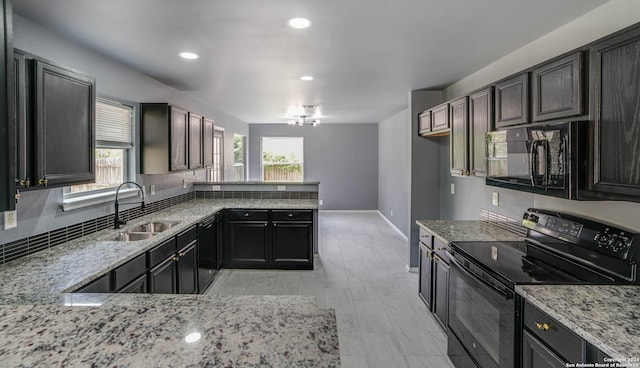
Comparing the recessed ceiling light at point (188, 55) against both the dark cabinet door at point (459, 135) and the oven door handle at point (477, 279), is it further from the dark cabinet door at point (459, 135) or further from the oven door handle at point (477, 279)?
the oven door handle at point (477, 279)

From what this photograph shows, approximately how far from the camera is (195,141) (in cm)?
458

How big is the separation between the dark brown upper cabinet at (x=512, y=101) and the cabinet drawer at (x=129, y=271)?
2811 millimetres

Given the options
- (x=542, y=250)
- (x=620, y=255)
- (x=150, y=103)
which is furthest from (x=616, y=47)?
(x=150, y=103)

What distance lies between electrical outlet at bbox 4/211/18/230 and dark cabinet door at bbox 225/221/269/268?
8.50 ft

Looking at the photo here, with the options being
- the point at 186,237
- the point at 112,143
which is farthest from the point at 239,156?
Answer: the point at 186,237

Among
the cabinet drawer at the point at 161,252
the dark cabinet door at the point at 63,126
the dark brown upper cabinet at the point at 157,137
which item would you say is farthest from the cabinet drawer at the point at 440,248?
the dark brown upper cabinet at the point at 157,137

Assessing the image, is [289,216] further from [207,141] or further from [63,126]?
[63,126]

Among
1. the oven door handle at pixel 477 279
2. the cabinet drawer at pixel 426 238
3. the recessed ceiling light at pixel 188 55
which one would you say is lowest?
the oven door handle at pixel 477 279

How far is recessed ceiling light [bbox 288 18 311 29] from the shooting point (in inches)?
92.9

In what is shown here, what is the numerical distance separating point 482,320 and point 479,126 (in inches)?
63.7

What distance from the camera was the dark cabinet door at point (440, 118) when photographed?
3.78 m

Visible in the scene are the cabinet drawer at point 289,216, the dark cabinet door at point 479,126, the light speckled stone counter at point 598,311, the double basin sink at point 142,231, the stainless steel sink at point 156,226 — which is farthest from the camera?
the cabinet drawer at point 289,216

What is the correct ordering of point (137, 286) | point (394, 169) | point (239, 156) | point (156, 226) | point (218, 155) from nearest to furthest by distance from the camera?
point (137, 286) < point (156, 226) < point (218, 155) < point (394, 169) < point (239, 156)

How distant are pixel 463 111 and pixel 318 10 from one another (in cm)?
180
